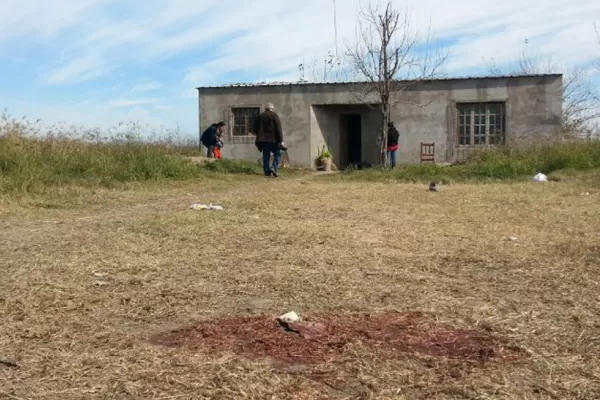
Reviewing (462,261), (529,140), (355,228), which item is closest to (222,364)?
(462,261)

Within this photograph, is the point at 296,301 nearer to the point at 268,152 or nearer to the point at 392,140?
the point at 268,152

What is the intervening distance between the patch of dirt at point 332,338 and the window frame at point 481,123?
16.3 metres

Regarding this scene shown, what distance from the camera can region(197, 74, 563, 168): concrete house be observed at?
60.4 ft

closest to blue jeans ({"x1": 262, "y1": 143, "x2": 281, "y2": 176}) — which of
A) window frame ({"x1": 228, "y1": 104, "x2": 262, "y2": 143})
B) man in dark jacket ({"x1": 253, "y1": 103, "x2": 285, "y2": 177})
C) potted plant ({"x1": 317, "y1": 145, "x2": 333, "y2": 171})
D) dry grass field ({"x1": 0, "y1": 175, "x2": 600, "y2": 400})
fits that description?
man in dark jacket ({"x1": 253, "y1": 103, "x2": 285, "y2": 177})

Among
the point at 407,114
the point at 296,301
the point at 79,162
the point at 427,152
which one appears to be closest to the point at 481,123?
the point at 427,152

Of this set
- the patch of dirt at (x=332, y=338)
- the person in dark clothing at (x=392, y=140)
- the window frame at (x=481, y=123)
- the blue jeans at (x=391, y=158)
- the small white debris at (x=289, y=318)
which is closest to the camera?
the patch of dirt at (x=332, y=338)

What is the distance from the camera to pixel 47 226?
20.9ft

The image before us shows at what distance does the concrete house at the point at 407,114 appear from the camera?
18.4m

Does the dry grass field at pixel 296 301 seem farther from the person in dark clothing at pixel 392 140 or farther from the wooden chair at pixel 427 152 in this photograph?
the wooden chair at pixel 427 152

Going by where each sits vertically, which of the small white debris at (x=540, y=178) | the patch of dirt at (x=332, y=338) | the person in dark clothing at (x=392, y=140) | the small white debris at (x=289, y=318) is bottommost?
the patch of dirt at (x=332, y=338)

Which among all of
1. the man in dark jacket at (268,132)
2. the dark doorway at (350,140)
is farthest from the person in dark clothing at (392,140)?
the man in dark jacket at (268,132)

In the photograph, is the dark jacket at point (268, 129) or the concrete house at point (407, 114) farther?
the concrete house at point (407, 114)

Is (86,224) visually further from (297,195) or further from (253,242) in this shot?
(297,195)

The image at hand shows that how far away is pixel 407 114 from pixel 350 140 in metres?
3.17
